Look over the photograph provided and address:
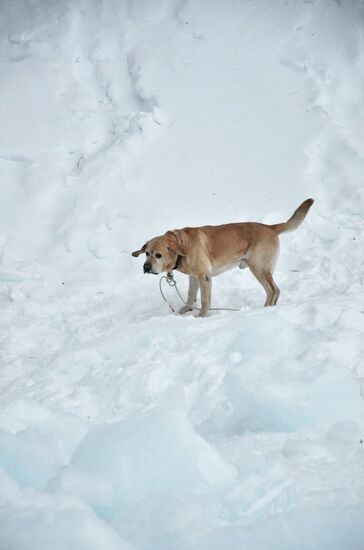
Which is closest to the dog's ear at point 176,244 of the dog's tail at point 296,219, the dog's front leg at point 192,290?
the dog's front leg at point 192,290

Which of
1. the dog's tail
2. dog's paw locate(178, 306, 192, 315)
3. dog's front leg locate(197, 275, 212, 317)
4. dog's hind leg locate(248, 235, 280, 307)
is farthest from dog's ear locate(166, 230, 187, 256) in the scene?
the dog's tail

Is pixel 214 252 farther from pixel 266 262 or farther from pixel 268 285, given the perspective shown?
pixel 268 285

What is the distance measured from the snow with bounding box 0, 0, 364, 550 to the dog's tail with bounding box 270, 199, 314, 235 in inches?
23.4

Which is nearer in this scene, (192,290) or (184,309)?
(184,309)

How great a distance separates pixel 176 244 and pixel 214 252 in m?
0.51

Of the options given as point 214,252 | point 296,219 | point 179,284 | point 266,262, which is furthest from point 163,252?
point 296,219

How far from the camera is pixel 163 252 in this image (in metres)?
5.87

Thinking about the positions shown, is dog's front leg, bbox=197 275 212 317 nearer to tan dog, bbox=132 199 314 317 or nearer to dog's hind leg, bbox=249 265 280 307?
tan dog, bbox=132 199 314 317

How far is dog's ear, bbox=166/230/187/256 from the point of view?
19.4 ft

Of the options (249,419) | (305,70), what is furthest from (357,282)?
(305,70)

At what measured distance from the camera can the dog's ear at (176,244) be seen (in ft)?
19.4

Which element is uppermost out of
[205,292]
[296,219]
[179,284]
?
[296,219]

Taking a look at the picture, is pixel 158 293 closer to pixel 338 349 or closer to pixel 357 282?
pixel 357 282

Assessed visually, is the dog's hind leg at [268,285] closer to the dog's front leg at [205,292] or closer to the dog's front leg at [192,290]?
the dog's front leg at [205,292]
